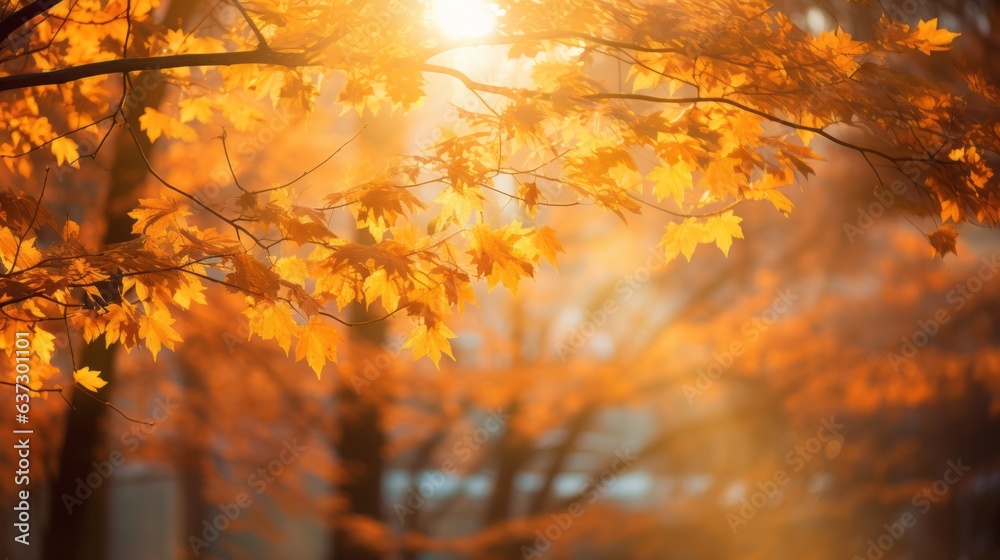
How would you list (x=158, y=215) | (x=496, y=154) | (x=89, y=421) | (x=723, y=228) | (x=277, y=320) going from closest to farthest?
(x=277, y=320) → (x=158, y=215) → (x=496, y=154) → (x=723, y=228) → (x=89, y=421)

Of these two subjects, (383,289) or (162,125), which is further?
(162,125)

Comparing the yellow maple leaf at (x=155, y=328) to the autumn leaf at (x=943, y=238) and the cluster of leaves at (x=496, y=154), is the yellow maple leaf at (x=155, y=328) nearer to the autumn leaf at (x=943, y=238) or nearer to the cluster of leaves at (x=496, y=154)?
the cluster of leaves at (x=496, y=154)

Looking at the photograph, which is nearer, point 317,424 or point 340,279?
point 340,279

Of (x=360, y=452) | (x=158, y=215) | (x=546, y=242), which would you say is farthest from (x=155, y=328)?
(x=360, y=452)

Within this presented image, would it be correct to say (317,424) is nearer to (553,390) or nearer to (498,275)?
(553,390)

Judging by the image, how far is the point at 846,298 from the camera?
1148cm

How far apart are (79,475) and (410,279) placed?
4483 millimetres

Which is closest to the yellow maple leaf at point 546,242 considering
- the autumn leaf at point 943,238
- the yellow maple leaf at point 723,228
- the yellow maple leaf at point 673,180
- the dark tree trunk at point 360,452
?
the yellow maple leaf at point 673,180

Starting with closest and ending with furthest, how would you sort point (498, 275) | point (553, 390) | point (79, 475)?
point (498, 275) < point (79, 475) < point (553, 390)

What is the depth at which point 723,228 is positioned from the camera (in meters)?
3.36

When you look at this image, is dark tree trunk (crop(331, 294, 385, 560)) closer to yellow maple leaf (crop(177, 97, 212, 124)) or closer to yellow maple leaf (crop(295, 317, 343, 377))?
yellow maple leaf (crop(177, 97, 212, 124))

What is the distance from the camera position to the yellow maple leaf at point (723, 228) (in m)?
3.33

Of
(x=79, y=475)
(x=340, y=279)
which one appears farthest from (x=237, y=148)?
(x=340, y=279)

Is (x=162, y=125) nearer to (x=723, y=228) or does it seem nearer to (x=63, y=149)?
(x=63, y=149)
